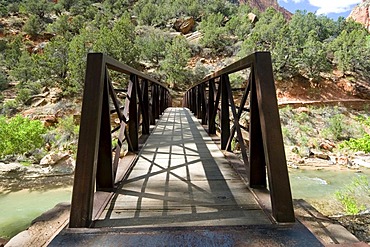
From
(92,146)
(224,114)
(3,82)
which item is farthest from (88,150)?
(3,82)

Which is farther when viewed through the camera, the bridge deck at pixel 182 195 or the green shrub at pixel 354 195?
the green shrub at pixel 354 195

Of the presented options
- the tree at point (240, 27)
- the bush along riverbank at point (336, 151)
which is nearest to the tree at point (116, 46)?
the bush along riverbank at point (336, 151)

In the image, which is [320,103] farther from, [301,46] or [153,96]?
[153,96]

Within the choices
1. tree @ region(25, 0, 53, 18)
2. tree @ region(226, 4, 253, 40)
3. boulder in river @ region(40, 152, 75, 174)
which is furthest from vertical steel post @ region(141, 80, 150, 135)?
tree @ region(25, 0, 53, 18)

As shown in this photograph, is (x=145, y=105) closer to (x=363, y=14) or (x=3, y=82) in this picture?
(x=3, y=82)

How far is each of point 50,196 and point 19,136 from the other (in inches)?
178

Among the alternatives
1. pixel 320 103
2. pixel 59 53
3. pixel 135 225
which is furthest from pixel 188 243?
pixel 320 103

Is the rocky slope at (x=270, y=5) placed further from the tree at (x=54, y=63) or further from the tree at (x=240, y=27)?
the tree at (x=54, y=63)

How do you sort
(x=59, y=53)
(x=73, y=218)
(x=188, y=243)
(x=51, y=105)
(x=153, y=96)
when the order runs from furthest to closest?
(x=59, y=53) < (x=51, y=105) < (x=153, y=96) < (x=73, y=218) < (x=188, y=243)

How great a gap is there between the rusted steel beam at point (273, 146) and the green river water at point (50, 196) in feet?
22.7

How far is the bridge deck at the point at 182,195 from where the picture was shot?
1.43 m

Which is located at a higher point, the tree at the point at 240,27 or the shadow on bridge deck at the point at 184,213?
the tree at the point at 240,27

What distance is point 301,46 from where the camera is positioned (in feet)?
76.7

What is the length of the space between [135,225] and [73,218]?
334mm
